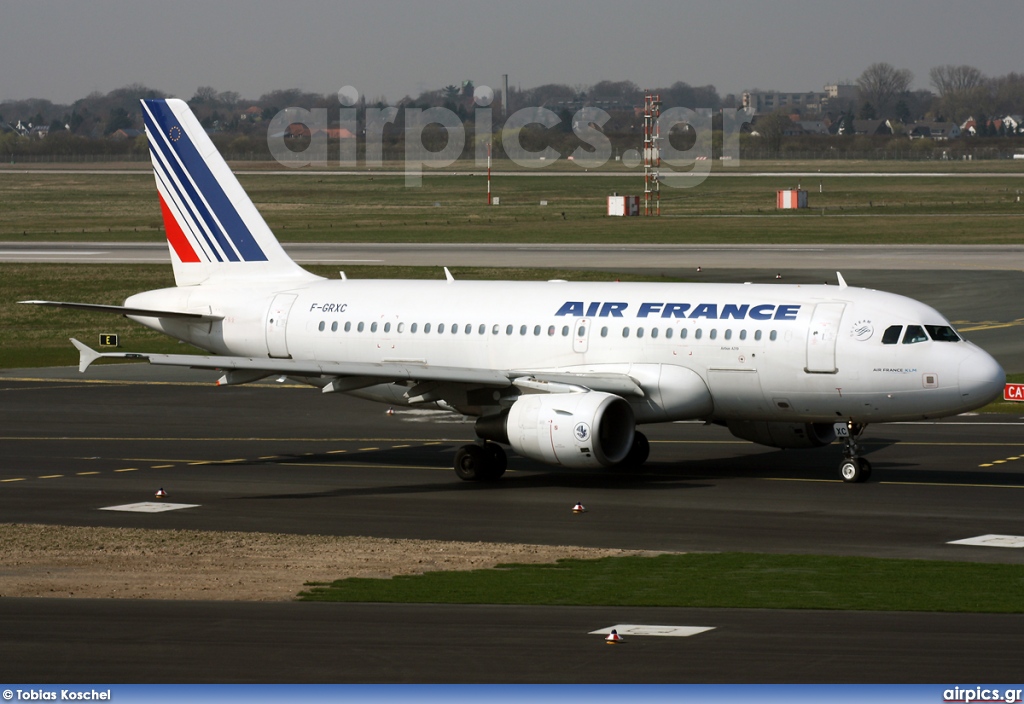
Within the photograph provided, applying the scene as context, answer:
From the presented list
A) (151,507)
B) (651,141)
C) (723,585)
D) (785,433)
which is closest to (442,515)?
(151,507)

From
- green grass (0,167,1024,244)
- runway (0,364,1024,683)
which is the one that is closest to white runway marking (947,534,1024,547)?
runway (0,364,1024,683)

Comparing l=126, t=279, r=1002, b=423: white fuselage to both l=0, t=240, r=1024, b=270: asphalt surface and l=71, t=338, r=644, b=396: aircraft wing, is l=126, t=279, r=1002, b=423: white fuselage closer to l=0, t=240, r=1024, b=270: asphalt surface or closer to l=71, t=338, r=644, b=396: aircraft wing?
l=71, t=338, r=644, b=396: aircraft wing

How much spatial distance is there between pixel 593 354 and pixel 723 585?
14.3m

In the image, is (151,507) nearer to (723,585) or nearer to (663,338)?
(663,338)

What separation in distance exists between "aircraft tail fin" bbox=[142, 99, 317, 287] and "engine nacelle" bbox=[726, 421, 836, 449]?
1426cm

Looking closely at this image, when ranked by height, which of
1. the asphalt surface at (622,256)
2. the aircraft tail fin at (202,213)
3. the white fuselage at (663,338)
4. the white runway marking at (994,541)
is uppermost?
the aircraft tail fin at (202,213)

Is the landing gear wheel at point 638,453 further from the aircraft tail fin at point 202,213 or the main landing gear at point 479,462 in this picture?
the aircraft tail fin at point 202,213

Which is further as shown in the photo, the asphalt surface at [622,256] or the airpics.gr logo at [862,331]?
the asphalt surface at [622,256]

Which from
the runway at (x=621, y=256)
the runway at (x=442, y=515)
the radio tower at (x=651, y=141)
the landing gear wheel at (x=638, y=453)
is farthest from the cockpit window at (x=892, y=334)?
the radio tower at (x=651, y=141)

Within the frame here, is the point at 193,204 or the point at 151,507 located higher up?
the point at 193,204

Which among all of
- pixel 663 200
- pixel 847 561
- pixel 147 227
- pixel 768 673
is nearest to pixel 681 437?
pixel 847 561

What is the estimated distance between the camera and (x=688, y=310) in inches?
1551

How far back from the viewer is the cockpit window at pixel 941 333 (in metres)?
37.2

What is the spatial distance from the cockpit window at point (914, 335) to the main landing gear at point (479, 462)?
1072 cm
